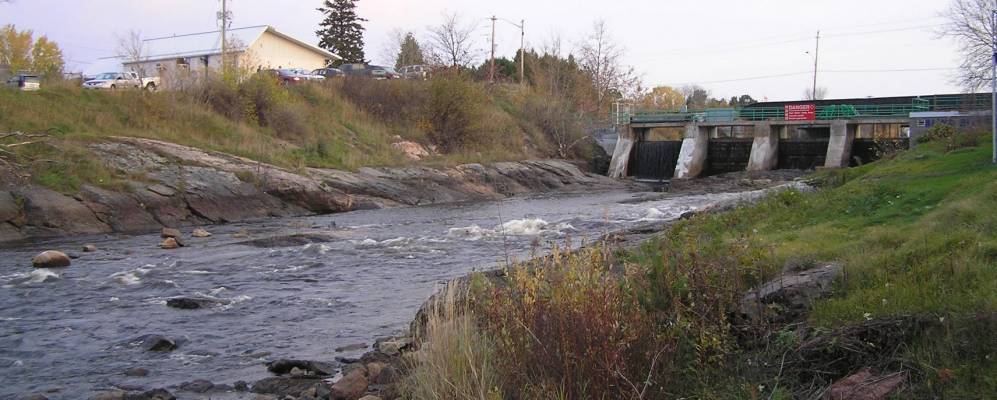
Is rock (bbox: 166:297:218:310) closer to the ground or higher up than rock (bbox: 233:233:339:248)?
closer to the ground

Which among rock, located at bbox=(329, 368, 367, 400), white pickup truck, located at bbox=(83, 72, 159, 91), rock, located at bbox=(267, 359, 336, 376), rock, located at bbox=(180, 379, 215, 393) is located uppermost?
white pickup truck, located at bbox=(83, 72, 159, 91)

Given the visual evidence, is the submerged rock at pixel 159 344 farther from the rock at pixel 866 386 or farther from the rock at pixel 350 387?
the rock at pixel 866 386

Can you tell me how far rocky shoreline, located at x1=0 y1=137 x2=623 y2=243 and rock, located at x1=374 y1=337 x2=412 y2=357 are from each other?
1668cm

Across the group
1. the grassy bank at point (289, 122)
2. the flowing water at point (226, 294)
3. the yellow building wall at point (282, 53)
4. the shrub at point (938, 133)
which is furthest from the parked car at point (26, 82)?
the shrub at point (938, 133)

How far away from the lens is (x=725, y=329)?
6.27m

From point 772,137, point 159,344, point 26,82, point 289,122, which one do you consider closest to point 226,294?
point 159,344

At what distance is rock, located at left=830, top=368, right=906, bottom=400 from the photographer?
17.1 ft

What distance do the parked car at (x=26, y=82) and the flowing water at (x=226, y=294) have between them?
1404 centimetres

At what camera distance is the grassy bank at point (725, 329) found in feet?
17.8

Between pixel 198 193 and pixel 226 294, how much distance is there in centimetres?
1417

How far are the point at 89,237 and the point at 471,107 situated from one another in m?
29.9

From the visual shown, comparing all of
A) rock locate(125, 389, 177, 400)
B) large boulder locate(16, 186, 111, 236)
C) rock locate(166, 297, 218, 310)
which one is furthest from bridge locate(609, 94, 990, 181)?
rock locate(125, 389, 177, 400)

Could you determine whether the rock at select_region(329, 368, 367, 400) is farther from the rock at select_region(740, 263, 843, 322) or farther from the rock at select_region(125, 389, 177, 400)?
the rock at select_region(740, 263, 843, 322)

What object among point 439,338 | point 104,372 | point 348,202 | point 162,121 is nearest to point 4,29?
point 162,121
